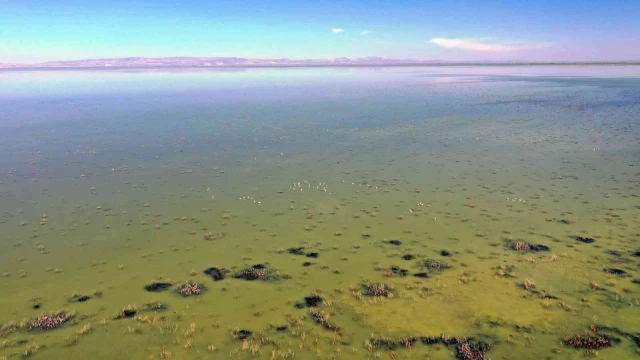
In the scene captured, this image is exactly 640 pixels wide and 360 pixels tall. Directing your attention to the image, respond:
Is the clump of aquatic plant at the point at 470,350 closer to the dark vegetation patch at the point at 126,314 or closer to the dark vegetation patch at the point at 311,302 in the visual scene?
the dark vegetation patch at the point at 311,302

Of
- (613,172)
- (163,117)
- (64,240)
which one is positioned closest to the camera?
(64,240)

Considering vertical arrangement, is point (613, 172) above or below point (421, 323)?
above

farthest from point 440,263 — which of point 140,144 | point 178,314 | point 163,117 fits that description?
point 163,117

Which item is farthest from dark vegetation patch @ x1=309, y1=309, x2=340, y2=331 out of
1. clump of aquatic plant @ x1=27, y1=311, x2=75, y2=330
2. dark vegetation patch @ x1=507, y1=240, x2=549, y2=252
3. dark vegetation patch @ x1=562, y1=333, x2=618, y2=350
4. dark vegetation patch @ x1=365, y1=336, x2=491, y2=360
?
dark vegetation patch @ x1=507, y1=240, x2=549, y2=252

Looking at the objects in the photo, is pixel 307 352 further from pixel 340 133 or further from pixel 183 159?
pixel 340 133

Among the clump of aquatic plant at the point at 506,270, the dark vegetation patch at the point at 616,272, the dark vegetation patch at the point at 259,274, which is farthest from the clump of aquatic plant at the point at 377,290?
the dark vegetation patch at the point at 616,272

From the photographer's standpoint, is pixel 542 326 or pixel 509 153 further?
pixel 509 153
